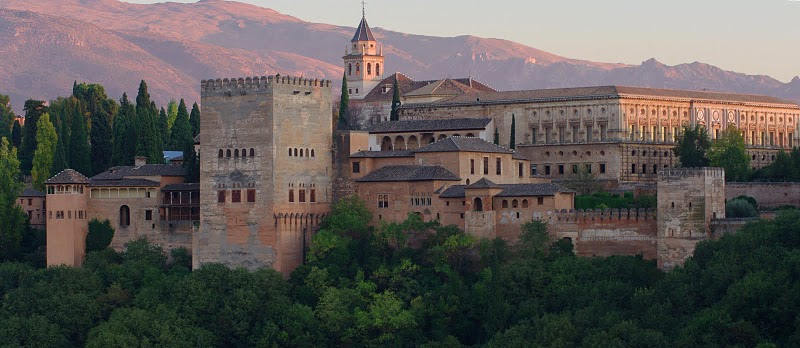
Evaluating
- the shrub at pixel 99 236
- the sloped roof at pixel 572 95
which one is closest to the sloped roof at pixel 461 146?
the shrub at pixel 99 236

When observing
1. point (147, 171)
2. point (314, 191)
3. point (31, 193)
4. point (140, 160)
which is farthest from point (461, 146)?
point (31, 193)

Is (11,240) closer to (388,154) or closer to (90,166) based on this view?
(90,166)

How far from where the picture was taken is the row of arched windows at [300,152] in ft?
208

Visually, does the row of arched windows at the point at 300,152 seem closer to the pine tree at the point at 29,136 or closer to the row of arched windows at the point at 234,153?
the row of arched windows at the point at 234,153

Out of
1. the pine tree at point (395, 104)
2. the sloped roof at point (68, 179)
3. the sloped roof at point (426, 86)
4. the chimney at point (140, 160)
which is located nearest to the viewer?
the sloped roof at point (68, 179)

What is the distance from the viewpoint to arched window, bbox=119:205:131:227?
66.6 meters

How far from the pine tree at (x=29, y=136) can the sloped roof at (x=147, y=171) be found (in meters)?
14.2

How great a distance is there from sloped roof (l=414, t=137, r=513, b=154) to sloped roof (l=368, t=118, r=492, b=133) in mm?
5697

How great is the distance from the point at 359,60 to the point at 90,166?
2943cm

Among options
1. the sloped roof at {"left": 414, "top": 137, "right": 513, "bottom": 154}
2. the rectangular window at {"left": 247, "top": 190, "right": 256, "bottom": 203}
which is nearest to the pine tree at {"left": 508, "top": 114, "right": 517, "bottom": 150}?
the sloped roof at {"left": 414, "top": 137, "right": 513, "bottom": 154}

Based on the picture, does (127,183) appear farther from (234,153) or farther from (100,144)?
(100,144)

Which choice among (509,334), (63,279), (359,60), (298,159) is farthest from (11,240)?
(359,60)

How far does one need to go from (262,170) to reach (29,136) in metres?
24.3

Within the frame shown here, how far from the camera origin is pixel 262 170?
207 feet
